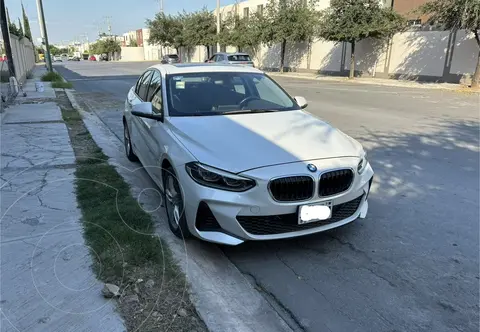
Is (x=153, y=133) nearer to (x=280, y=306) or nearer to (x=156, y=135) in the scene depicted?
(x=156, y=135)

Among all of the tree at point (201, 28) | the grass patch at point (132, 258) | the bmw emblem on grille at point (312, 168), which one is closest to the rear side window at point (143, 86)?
the grass patch at point (132, 258)

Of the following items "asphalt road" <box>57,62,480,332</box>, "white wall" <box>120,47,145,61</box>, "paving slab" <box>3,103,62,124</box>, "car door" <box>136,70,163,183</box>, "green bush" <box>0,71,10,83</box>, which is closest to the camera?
"asphalt road" <box>57,62,480,332</box>

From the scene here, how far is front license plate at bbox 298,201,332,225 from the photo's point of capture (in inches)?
123

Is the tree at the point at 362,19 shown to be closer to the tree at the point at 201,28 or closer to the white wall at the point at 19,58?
the white wall at the point at 19,58

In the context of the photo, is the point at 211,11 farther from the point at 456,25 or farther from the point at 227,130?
the point at 227,130

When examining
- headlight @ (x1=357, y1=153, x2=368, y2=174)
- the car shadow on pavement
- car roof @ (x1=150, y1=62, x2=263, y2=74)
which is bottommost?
the car shadow on pavement

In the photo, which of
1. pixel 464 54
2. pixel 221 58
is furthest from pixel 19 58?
pixel 464 54

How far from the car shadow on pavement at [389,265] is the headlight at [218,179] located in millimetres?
735

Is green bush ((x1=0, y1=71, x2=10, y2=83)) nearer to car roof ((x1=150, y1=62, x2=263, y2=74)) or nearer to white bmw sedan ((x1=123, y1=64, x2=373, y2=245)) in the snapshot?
car roof ((x1=150, y1=62, x2=263, y2=74))

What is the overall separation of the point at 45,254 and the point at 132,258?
0.76 m

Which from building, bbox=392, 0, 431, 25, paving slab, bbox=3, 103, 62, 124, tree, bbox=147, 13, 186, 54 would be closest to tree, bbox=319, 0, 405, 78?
building, bbox=392, 0, 431, 25

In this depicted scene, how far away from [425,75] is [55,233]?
25454mm

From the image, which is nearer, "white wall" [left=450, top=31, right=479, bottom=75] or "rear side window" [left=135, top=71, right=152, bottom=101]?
"rear side window" [left=135, top=71, right=152, bottom=101]

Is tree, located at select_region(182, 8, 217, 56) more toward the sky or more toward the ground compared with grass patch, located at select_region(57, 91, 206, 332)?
more toward the sky
